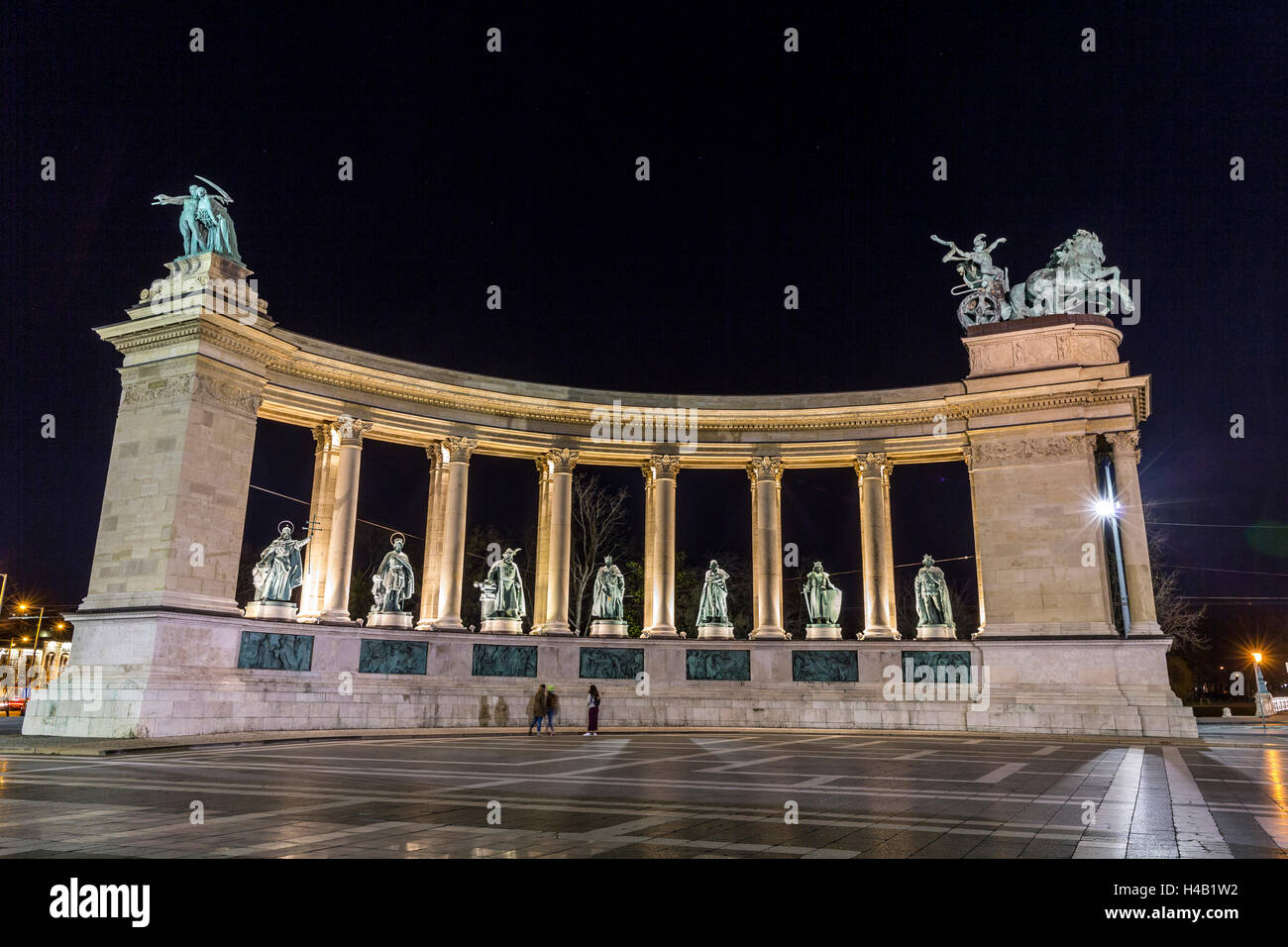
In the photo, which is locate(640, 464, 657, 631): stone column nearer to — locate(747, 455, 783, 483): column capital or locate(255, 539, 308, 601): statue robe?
locate(747, 455, 783, 483): column capital

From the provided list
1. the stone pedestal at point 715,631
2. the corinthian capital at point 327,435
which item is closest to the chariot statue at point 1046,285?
the stone pedestal at point 715,631

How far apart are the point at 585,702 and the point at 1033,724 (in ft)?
69.9

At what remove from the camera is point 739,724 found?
4709 centimetres

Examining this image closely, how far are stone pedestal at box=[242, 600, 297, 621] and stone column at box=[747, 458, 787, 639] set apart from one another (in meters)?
23.7

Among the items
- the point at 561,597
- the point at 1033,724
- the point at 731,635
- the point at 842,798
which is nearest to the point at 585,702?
the point at 561,597

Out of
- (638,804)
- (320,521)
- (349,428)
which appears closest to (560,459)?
(349,428)

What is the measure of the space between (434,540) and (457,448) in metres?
5.08

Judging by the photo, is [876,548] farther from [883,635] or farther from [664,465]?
[664,465]

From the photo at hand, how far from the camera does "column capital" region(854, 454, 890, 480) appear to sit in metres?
51.4

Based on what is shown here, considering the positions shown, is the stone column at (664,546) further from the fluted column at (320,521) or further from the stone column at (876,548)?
the fluted column at (320,521)

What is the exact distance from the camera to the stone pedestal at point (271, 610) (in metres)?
41.7

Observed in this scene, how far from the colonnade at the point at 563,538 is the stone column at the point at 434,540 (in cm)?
5

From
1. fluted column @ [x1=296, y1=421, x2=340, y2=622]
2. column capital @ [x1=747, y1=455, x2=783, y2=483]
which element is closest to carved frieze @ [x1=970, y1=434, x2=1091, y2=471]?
column capital @ [x1=747, y1=455, x2=783, y2=483]

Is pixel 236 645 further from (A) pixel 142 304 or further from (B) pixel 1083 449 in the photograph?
(B) pixel 1083 449
